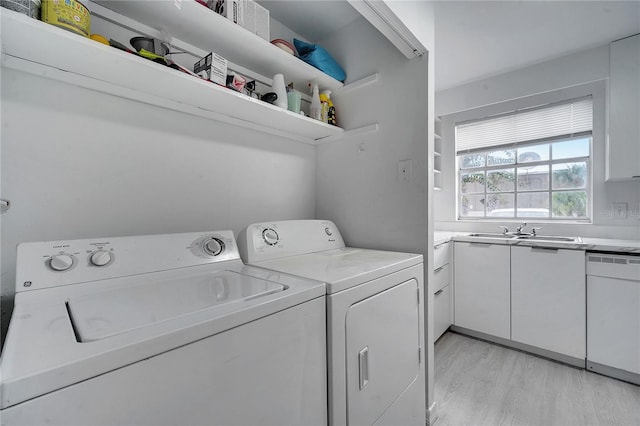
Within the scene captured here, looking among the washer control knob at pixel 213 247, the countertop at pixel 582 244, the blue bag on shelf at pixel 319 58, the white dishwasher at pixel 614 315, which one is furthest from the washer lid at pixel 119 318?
the white dishwasher at pixel 614 315

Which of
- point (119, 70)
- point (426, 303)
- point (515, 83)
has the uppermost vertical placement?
point (515, 83)

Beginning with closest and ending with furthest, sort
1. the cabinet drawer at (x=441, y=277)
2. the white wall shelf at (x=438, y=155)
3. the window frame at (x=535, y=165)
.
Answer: the cabinet drawer at (x=441, y=277) → the window frame at (x=535, y=165) → the white wall shelf at (x=438, y=155)

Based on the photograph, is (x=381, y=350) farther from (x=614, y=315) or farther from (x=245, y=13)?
(x=614, y=315)

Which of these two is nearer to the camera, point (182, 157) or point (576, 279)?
point (182, 157)

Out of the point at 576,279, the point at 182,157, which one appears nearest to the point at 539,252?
the point at 576,279

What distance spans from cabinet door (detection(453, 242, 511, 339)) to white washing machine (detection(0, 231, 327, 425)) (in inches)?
88.1

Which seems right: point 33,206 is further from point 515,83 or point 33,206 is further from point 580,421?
point 515,83

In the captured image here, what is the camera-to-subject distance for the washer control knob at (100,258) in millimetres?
941

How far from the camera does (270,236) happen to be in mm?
1464

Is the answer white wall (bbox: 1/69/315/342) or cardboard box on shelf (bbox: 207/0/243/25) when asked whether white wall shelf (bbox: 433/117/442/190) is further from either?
cardboard box on shelf (bbox: 207/0/243/25)

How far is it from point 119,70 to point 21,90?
1.16 feet

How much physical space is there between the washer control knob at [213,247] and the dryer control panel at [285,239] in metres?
0.13

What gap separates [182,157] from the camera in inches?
57.3

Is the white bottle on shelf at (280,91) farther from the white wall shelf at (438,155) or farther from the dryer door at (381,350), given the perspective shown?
the white wall shelf at (438,155)
